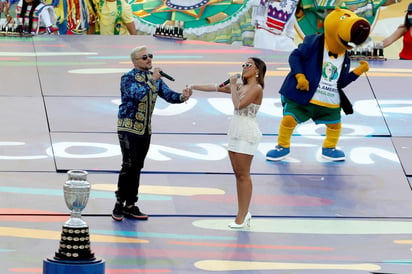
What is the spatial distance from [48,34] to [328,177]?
6.60 metres

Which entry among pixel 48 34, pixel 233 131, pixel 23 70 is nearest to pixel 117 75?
pixel 23 70

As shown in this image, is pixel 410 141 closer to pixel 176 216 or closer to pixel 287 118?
pixel 287 118

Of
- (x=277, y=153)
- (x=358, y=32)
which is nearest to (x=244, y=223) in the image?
(x=277, y=153)

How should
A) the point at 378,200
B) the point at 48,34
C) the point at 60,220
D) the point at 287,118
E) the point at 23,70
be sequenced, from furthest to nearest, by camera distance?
the point at 48,34 → the point at 23,70 → the point at 287,118 → the point at 378,200 → the point at 60,220

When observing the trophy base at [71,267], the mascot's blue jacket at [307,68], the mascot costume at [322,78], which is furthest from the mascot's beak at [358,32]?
the trophy base at [71,267]

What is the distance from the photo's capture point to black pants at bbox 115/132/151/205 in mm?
11969

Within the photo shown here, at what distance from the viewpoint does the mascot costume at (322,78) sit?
1412 centimetres

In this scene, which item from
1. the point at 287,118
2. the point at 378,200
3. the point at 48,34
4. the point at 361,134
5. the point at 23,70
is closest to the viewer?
the point at 378,200

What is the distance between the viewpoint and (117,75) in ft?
55.3

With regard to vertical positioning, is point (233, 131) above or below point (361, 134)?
above

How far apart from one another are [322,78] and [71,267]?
545 centimetres

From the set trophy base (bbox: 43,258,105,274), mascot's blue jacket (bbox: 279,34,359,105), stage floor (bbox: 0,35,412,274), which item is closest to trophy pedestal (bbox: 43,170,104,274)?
trophy base (bbox: 43,258,105,274)

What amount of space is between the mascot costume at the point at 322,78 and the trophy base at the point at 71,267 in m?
5.00

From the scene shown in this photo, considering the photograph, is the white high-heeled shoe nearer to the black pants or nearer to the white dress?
the white dress
